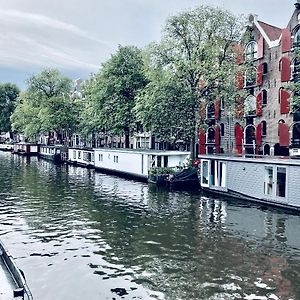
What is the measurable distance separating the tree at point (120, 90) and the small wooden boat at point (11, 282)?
39.3m

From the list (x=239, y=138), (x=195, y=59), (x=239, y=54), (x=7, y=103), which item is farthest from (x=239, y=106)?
(x=7, y=103)

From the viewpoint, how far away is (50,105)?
67688mm

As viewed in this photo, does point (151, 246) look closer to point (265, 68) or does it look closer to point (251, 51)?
point (265, 68)

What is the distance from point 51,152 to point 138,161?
3248 cm

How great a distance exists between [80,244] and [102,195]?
41.5 ft

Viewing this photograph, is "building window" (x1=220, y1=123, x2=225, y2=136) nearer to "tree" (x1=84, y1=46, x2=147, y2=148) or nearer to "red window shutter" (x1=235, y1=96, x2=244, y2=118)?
"red window shutter" (x1=235, y1=96, x2=244, y2=118)

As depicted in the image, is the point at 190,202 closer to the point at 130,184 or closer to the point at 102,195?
the point at 102,195

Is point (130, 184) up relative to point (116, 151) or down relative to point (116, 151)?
down

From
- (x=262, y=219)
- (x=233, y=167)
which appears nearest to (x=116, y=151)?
(x=233, y=167)

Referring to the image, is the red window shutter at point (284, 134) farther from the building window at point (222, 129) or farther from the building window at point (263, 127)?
the building window at point (222, 129)

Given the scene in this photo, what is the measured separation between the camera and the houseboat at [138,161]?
37750 mm

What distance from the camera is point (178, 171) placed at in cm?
3497

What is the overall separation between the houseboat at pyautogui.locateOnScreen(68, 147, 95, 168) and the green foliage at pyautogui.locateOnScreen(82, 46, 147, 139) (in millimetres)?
4948

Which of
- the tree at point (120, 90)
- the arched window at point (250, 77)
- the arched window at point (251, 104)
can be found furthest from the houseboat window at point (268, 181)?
the tree at point (120, 90)
